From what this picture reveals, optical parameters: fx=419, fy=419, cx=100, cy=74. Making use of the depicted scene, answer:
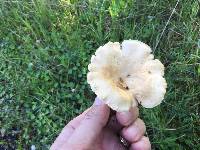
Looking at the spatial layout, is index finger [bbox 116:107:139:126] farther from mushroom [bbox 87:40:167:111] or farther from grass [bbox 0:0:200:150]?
grass [bbox 0:0:200:150]

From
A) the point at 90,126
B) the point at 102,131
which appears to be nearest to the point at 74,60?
the point at 102,131

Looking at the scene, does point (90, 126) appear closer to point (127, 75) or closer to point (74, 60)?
point (127, 75)

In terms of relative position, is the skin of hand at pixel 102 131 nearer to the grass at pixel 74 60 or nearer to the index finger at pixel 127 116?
the index finger at pixel 127 116

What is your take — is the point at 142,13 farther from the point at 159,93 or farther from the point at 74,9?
the point at 159,93

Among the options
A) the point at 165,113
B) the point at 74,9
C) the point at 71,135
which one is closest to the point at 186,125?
the point at 165,113

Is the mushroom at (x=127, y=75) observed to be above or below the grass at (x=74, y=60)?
above

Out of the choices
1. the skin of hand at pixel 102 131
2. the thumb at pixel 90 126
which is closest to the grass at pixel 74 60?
the skin of hand at pixel 102 131
